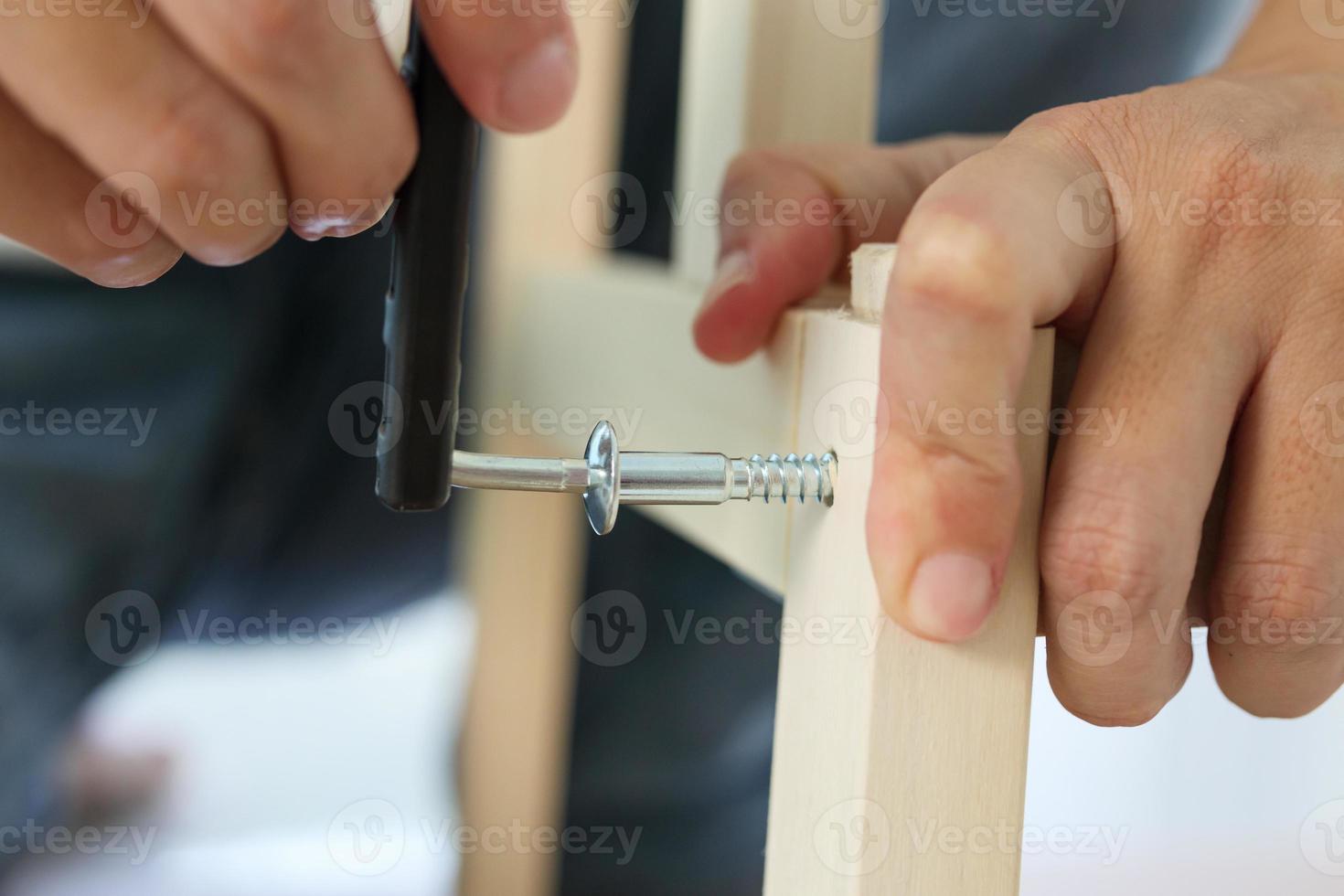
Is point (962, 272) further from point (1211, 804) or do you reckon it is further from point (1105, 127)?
point (1211, 804)

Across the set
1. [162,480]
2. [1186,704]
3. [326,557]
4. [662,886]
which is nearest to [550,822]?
[662,886]

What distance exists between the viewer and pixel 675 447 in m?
0.52

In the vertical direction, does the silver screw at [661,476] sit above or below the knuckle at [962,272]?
below

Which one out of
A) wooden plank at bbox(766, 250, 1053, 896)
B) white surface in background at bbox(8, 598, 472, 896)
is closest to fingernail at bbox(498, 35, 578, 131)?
wooden plank at bbox(766, 250, 1053, 896)

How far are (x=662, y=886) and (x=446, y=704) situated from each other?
0.26m

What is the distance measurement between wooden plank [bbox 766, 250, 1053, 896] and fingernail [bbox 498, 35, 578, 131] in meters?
0.11

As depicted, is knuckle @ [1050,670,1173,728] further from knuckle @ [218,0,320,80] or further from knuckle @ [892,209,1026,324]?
knuckle @ [218,0,320,80]

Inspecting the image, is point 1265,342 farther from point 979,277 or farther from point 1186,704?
point 1186,704

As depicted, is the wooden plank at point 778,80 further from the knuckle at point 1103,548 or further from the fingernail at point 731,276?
the knuckle at point 1103,548

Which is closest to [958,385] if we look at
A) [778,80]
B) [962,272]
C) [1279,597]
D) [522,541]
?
[962,272]

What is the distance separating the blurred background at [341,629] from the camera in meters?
0.73

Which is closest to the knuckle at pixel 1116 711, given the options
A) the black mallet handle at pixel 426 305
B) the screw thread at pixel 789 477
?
the screw thread at pixel 789 477

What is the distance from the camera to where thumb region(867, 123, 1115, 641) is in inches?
10.1

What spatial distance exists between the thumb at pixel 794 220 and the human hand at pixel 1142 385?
14 cm
